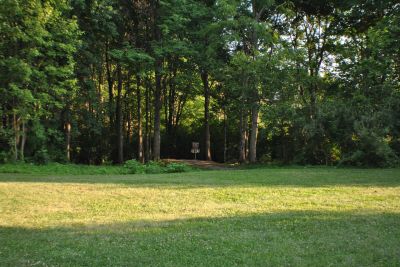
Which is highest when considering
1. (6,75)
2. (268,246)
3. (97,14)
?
(97,14)

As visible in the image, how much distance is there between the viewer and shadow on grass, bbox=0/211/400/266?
5.48 meters

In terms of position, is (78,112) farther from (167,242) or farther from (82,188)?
(167,242)

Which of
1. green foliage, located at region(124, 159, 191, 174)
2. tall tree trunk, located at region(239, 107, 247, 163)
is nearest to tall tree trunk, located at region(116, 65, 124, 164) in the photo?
tall tree trunk, located at region(239, 107, 247, 163)

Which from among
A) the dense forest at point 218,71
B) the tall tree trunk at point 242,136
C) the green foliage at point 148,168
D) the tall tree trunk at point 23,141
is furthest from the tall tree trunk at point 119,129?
the green foliage at point 148,168

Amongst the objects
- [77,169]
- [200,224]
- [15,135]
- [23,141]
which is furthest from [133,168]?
[200,224]

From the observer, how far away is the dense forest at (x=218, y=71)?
18750mm

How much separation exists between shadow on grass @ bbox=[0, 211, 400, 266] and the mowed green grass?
0.01m

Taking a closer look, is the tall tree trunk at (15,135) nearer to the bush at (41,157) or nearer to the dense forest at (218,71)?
the dense forest at (218,71)

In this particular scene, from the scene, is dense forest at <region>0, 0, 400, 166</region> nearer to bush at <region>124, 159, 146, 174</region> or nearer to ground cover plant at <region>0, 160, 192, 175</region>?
ground cover plant at <region>0, 160, 192, 175</region>

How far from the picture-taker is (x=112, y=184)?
42.0 ft

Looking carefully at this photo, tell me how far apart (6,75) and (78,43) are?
12.4 feet

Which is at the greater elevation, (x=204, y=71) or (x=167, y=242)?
(x=204, y=71)

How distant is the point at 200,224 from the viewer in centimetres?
754

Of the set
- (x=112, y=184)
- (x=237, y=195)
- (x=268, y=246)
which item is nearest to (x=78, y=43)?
(x=112, y=184)
